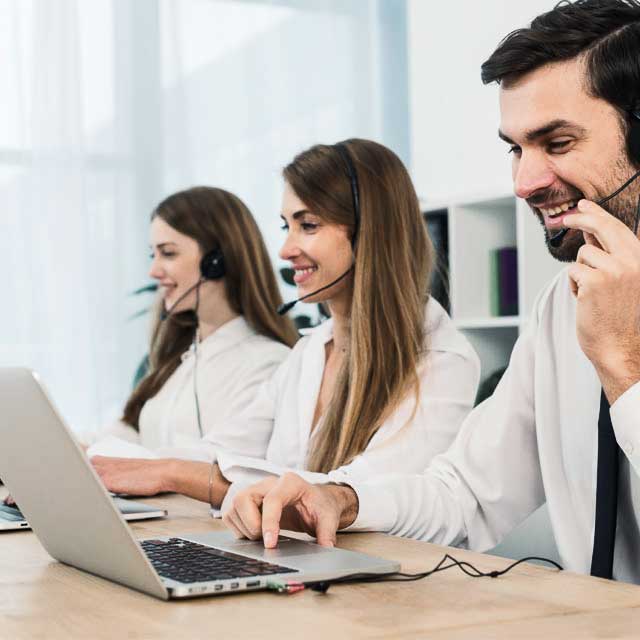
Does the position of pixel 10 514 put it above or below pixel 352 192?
below

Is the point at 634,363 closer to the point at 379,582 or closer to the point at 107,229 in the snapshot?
the point at 379,582

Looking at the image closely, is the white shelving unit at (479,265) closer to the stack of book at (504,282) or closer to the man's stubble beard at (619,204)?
the stack of book at (504,282)

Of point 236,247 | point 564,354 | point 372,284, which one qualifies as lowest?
point 564,354

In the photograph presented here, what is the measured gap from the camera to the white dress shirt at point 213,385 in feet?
9.63

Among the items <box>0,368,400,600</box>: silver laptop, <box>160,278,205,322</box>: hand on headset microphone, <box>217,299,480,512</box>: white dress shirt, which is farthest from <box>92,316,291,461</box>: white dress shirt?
<box>0,368,400,600</box>: silver laptop

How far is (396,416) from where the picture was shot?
2.00 m

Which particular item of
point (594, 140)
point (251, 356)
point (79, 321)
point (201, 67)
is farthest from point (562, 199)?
point (201, 67)

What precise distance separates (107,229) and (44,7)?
896 mm

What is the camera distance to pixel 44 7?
413 centimetres

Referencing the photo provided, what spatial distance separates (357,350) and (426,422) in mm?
234

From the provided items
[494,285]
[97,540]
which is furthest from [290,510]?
[494,285]

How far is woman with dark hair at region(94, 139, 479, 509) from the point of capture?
6.41 ft

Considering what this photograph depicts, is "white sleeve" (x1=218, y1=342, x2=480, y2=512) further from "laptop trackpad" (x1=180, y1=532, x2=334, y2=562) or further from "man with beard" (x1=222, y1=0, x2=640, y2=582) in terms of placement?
"laptop trackpad" (x1=180, y1=532, x2=334, y2=562)

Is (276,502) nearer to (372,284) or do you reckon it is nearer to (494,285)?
(372,284)
